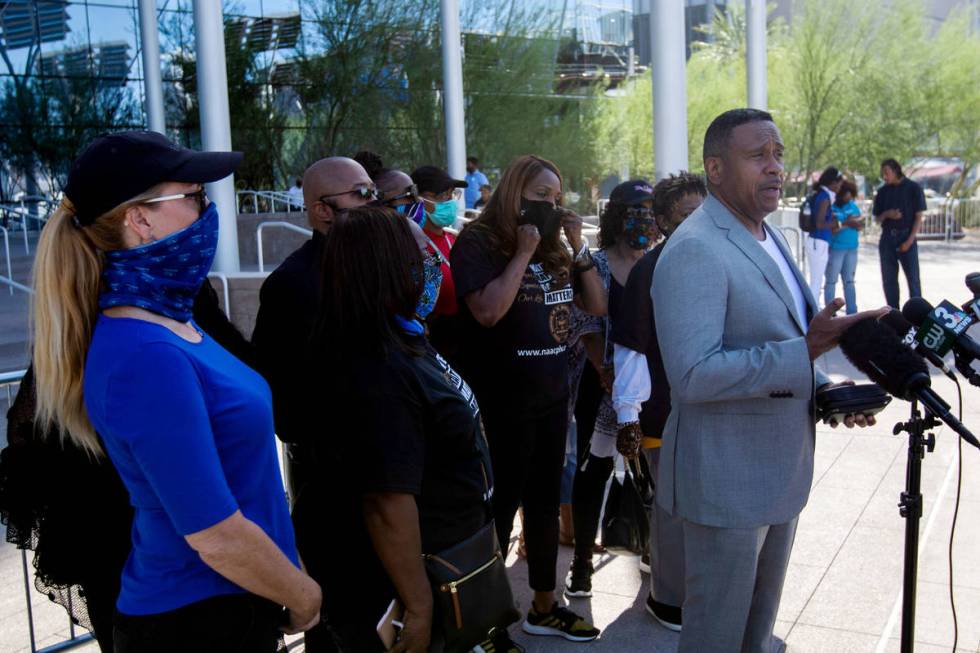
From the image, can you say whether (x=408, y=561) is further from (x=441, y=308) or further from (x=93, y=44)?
(x=93, y=44)

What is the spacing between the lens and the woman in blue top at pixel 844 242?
496 inches

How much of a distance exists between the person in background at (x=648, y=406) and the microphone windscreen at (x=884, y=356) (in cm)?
155

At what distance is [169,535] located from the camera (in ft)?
6.89

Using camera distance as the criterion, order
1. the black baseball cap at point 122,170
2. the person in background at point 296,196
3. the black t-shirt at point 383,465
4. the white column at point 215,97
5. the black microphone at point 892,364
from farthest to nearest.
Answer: the person in background at point 296,196
the white column at point 215,97
the black t-shirt at point 383,465
the black microphone at point 892,364
the black baseball cap at point 122,170

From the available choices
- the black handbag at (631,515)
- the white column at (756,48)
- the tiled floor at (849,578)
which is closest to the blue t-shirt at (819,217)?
the white column at (756,48)

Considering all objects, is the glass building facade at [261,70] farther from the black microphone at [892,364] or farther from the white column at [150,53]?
the black microphone at [892,364]

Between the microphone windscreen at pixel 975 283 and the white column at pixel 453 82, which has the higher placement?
the white column at pixel 453 82

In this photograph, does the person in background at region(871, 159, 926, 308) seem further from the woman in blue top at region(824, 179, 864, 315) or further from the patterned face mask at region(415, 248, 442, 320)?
the patterned face mask at region(415, 248, 442, 320)

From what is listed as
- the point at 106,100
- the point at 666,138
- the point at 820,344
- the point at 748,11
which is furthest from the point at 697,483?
the point at 106,100

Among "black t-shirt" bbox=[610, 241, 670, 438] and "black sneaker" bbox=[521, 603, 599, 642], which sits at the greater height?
A: "black t-shirt" bbox=[610, 241, 670, 438]

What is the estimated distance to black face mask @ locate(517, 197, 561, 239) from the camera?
13.8 ft

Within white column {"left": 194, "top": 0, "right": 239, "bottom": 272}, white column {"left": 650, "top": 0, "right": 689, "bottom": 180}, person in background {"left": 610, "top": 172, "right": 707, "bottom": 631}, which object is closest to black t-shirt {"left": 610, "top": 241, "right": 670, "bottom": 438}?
person in background {"left": 610, "top": 172, "right": 707, "bottom": 631}

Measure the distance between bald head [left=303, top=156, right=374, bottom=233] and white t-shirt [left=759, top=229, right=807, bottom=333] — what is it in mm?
1612

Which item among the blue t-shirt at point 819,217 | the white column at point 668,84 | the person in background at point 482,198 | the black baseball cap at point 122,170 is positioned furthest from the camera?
the person in background at point 482,198
